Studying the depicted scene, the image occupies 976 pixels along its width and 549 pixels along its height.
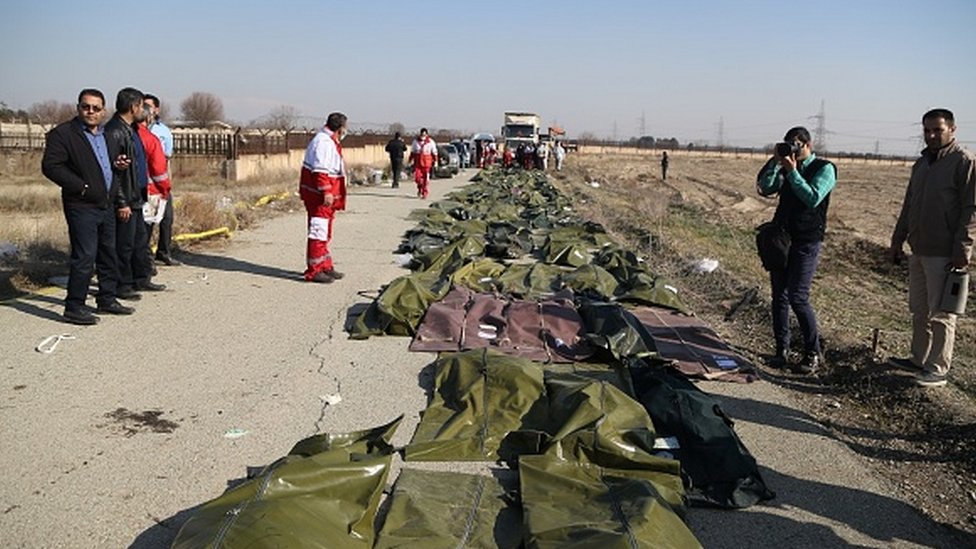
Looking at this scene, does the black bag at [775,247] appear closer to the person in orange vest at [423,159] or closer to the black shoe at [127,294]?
the black shoe at [127,294]

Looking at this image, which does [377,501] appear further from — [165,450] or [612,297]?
[612,297]

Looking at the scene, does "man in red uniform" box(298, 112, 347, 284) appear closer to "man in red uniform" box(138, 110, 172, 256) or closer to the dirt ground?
"man in red uniform" box(138, 110, 172, 256)

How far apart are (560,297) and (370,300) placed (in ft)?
6.76

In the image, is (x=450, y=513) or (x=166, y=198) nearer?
(x=450, y=513)

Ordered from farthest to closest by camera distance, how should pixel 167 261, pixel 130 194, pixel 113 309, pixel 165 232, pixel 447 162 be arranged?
pixel 447 162 → pixel 167 261 → pixel 165 232 → pixel 130 194 → pixel 113 309

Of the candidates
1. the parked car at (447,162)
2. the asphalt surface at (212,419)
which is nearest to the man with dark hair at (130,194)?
the asphalt surface at (212,419)

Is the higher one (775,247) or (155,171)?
(155,171)

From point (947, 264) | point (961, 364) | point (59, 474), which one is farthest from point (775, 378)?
point (59, 474)

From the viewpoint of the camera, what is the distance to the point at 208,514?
116 inches

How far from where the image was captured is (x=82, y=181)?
6070 mm

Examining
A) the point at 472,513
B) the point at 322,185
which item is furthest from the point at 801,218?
the point at 322,185

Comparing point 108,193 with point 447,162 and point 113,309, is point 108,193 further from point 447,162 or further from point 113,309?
point 447,162

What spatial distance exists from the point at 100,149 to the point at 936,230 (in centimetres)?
683

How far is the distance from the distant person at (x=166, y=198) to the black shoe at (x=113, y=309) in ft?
6.57
